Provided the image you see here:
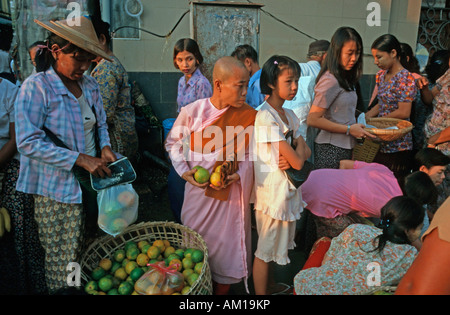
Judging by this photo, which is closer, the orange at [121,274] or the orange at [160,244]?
the orange at [121,274]

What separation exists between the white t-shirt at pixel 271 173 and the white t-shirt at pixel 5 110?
165cm

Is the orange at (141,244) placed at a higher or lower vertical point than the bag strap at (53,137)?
lower

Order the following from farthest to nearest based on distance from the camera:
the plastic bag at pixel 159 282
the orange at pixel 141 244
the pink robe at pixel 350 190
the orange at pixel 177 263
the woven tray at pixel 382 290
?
1. the pink robe at pixel 350 190
2. the orange at pixel 141 244
3. the orange at pixel 177 263
4. the plastic bag at pixel 159 282
5. the woven tray at pixel 382 290

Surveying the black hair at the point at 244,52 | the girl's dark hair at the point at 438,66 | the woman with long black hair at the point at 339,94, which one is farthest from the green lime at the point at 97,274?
the girl's dark hair at the point at 438,66

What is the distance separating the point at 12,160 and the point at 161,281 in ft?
4.32

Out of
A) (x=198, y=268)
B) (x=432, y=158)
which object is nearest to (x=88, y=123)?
(x=198, y=268)

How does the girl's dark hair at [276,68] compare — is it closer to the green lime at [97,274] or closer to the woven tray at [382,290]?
the woven tray at [382,290]

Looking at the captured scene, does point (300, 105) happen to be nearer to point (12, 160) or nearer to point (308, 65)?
point (308, 65)

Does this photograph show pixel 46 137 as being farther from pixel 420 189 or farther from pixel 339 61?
pixel 420 189

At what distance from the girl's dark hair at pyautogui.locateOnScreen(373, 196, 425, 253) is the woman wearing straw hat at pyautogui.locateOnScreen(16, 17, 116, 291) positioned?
5.49 ft

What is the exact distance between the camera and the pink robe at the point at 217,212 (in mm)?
2531

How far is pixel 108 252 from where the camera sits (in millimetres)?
2547

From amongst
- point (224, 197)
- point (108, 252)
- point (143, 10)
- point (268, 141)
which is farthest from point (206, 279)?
point (143, 10)

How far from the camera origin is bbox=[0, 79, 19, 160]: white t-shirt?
8.20 ft
